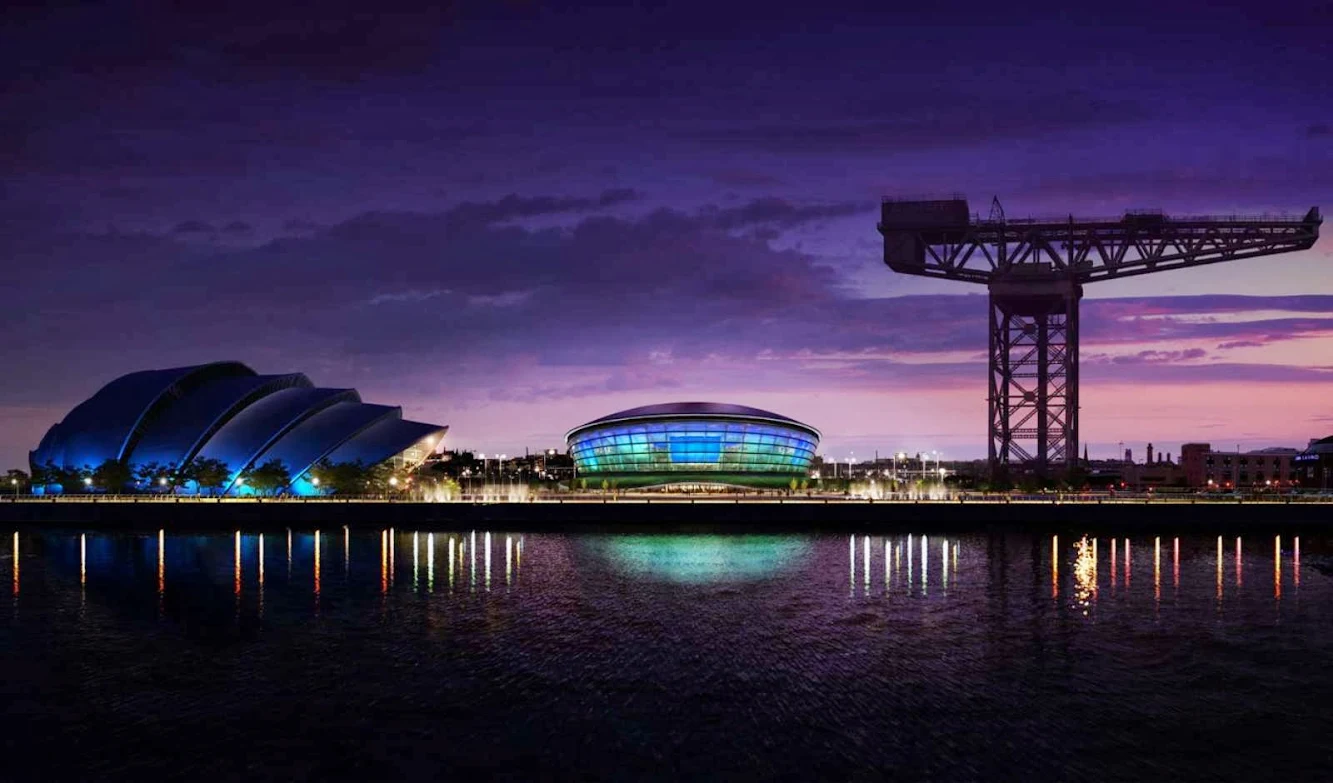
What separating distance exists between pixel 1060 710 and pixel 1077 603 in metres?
19.1

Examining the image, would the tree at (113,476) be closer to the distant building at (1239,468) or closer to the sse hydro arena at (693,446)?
the sse hydro arena at (693,446)

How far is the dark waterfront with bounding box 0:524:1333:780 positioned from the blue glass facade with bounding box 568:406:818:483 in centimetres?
6904

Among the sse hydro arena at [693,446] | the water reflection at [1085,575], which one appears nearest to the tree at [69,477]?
the sse hydro arena at [693,446]

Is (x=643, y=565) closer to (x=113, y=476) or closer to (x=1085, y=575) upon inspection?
(x=1085, y=575)

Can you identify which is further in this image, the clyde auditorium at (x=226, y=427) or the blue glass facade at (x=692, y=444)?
the blue glass facade at (x=692, y=444)

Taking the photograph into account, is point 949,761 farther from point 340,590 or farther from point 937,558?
point 937,558

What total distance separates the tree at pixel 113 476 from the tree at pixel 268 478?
46.1 feet

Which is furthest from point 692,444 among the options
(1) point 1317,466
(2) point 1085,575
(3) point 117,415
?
(1) point 1317,466

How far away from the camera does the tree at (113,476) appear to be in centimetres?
11419

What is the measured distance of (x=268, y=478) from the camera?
110 m

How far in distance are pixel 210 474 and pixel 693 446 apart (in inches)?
2242

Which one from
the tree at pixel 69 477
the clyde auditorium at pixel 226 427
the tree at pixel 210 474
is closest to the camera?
the tree at pixel 210 474

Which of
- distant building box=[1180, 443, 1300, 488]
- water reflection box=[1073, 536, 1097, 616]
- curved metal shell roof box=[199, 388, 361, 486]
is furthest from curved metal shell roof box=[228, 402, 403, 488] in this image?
distant building box=[1180, 443, 1300, 488]

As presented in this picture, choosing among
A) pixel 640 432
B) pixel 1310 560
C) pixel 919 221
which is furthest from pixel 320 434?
pixel 1310 560
